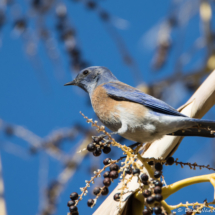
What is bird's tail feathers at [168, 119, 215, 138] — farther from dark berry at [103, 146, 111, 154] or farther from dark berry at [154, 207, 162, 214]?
dark berry at [154, 207, 162, 214]

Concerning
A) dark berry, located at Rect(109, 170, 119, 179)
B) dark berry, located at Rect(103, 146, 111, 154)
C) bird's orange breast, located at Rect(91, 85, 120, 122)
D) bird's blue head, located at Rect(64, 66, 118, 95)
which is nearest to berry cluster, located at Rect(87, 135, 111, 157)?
dark berry, located at Rect(103, 146, 111, 154)

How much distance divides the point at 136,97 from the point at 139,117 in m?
0.19

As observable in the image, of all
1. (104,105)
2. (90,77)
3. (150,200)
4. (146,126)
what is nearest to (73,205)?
(150,200)

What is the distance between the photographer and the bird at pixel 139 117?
173 cm

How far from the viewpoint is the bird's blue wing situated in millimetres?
1842

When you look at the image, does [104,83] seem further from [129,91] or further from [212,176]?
[212,176]

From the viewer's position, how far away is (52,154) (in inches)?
99.7

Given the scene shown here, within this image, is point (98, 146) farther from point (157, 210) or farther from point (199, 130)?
point (199, 130)

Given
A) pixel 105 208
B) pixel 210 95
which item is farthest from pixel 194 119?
pixel 105 208

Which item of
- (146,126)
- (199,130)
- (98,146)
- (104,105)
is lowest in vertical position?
(98,146)

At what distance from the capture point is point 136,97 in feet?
6.48

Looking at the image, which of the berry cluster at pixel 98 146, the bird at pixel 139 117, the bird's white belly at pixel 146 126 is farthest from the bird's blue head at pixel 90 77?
the berry cluster at pixel 98 146

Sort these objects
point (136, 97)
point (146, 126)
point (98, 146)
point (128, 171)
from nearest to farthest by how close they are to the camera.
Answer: point (128, 171) < point (98, 146) < point (146, 126) < point (136, 97)

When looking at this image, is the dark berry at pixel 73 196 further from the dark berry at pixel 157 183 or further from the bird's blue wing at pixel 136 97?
the bird's blue wing at pixel 136 97
